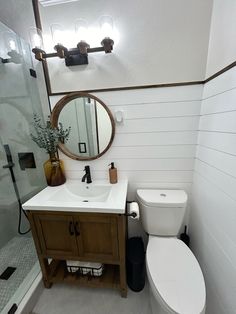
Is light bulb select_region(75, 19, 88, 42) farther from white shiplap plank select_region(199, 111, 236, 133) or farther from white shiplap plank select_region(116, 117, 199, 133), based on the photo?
white shiplap plank select_region(199, 111, 236, 133)

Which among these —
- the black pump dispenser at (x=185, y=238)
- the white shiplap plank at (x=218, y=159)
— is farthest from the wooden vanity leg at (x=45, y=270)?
the white shiplap plank at (x=218, y=159)

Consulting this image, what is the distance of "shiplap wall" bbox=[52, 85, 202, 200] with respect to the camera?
3.93ft

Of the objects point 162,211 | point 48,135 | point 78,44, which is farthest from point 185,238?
point 78,44

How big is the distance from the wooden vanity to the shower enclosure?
0.93ft

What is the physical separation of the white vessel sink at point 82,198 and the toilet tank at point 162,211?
23cm

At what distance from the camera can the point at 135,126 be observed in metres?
1.27

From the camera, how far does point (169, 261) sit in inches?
40.0

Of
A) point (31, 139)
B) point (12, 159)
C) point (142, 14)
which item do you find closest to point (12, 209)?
point (12, 159)

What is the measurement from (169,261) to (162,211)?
0.33 meters

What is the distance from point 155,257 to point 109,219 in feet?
1.44

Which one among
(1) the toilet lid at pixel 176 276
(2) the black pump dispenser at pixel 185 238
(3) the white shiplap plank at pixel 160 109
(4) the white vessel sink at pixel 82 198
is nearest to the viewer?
(1) the toilet lid at pixel 176 276

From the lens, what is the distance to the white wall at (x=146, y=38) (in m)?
1.05

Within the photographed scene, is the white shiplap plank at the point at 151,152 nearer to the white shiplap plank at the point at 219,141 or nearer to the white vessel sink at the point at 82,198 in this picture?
the white shiplap plank at the point at 219,141

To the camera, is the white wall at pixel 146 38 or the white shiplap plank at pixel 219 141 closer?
the white shiplap plank at pixel 219 141
